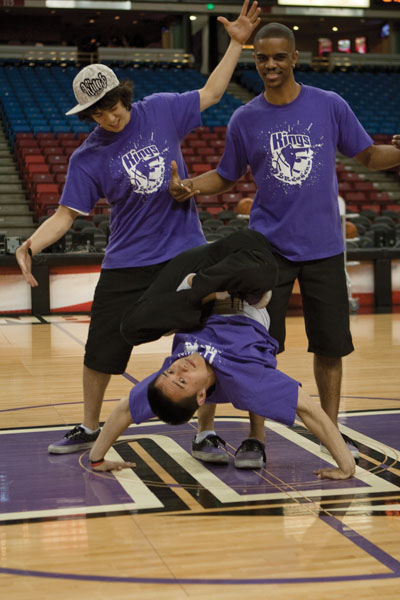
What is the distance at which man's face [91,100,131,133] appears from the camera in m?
3.37

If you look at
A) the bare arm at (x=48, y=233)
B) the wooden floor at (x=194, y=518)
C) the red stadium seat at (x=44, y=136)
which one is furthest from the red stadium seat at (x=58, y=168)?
the bare arm at (x=48, y=233)

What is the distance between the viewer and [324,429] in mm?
3109

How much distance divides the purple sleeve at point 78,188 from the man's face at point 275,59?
2.63 ft

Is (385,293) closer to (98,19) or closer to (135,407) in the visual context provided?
(135,407)

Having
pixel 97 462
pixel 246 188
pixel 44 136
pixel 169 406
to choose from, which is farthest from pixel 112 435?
pixel 44 136

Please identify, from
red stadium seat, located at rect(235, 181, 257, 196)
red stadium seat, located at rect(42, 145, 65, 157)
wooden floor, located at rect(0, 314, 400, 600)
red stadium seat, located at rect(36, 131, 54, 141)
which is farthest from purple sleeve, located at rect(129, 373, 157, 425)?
red stadium seat, located at rect(36, 131, 54, 141)

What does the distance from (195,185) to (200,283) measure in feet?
2.04

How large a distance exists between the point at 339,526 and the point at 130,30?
80.0 feet

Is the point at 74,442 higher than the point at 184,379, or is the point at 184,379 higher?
the point at 184,379

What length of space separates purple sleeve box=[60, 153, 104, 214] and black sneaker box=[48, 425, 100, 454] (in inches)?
36.8

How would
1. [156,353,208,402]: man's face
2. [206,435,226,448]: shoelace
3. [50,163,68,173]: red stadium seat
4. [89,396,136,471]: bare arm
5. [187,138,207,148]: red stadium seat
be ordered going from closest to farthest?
[156,353,208,402]: man's face, [89,396,136,471]: bare arm, [206,435,226,448]: shoelace, [50,163,68,173]: red stadium seat, [187,138,207,148]: red stadium seat

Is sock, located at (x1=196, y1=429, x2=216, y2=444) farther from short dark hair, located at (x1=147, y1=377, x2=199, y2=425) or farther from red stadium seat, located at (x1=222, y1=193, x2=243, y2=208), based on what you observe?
red stadium seat, located at (x1=222, y1=193, x2=243, y2=208)

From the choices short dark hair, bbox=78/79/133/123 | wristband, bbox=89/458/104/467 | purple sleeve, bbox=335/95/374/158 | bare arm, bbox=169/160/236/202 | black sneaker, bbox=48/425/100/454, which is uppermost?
short dark hair, bbox=78/79/133/123

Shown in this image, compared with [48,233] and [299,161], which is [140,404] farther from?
[299,161]
